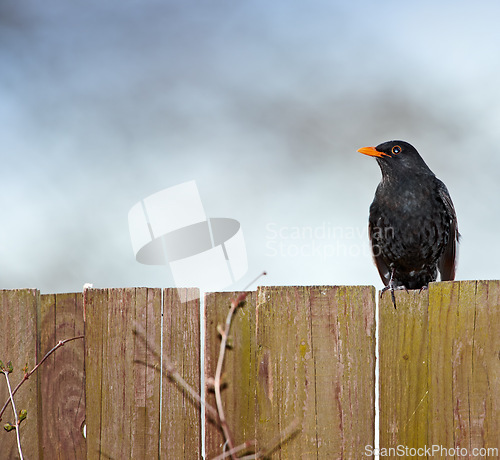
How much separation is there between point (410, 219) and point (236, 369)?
2.60 m

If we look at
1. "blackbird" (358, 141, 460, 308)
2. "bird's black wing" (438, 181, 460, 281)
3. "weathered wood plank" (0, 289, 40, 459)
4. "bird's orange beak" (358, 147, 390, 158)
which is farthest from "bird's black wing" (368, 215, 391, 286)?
"weathered wood plank" (0, 289, 40, 459)

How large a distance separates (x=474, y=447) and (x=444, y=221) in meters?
2.57

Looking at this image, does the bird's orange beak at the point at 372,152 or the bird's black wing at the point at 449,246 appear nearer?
the bird's black wing at the point at 449,246

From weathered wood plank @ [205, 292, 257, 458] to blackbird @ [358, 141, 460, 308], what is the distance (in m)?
2.22

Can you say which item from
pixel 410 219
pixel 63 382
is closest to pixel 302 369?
pixel 63 382

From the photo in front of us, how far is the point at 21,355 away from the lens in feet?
10.5

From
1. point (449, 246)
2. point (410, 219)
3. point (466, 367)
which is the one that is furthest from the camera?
point (449, 246)

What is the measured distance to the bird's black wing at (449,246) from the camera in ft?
16.4

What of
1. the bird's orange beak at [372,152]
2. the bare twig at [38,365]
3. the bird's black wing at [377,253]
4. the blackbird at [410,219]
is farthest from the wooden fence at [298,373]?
the bird's orange beak at [372,152]

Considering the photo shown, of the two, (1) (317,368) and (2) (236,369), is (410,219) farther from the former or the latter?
(2) (236,369)

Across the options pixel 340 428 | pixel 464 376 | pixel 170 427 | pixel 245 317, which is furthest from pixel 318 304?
pixel 170 427

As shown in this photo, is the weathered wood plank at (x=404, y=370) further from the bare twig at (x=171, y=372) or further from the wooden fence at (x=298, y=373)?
the bare twig at (x=171, y=372)

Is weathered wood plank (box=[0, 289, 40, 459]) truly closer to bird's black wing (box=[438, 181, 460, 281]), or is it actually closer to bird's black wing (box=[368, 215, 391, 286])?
bird's black wing (box=[368, 215, 391, 286])

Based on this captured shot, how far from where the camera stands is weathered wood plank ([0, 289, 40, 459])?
10.3ft
